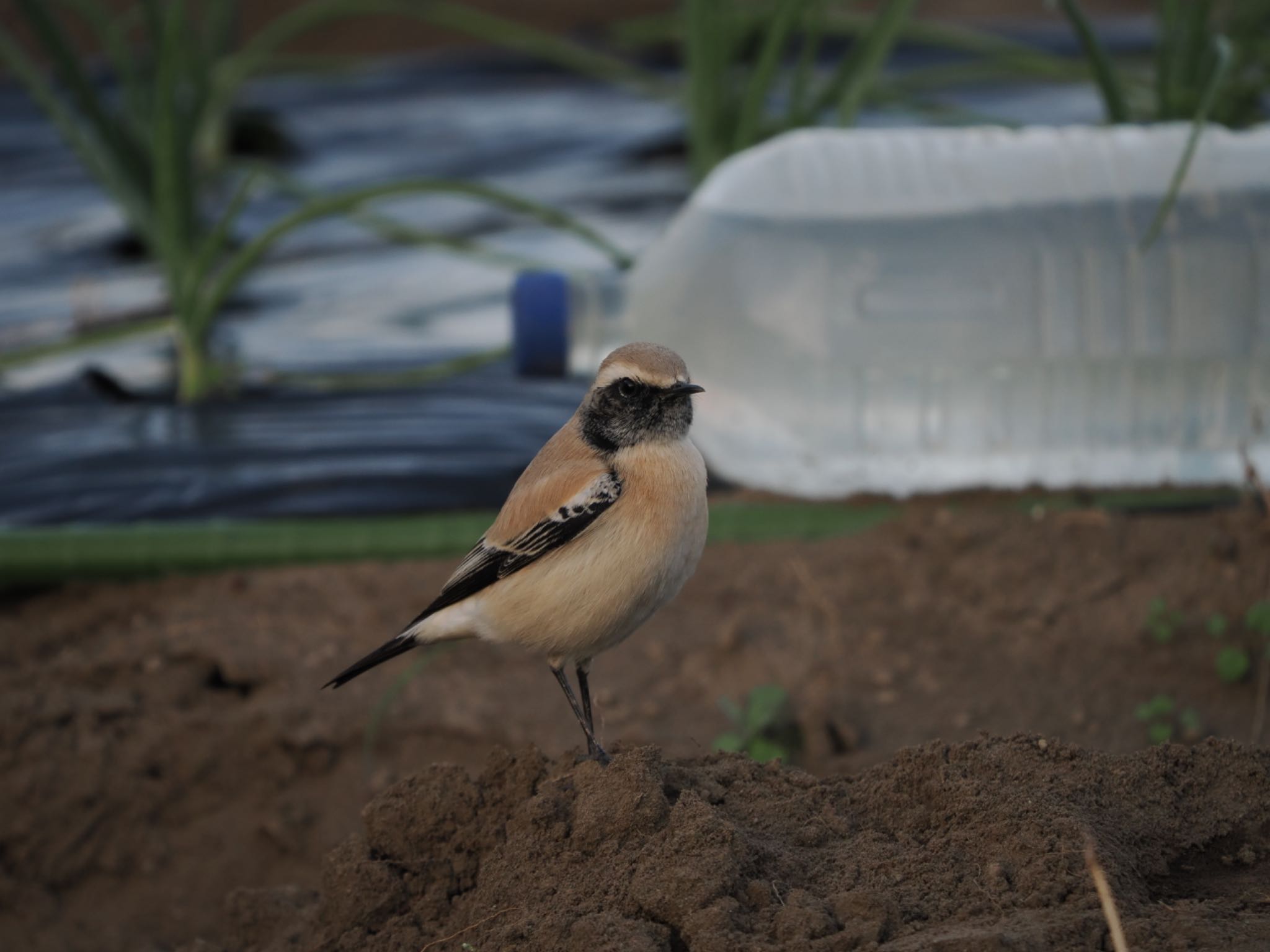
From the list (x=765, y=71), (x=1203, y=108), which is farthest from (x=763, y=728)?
(x=765, y=71)

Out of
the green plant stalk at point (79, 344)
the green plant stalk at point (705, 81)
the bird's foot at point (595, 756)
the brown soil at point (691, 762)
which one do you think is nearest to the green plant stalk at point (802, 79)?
the green plant stalk at point (705, 81)

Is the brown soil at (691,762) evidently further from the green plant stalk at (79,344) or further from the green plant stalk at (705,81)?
the green plant stalk at (705,81)

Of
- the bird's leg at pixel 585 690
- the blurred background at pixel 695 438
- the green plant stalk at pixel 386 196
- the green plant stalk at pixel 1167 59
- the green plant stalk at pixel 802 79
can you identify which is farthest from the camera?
the green plant stalk at pixel 802 79

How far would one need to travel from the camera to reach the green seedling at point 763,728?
11.5 ft

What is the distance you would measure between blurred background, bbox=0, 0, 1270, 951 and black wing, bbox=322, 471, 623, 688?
2.77 feet

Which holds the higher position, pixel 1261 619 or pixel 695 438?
pixel 1261 619

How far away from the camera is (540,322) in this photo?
4.71 metres

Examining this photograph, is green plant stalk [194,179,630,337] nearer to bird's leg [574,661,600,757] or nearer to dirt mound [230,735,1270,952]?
bird's leg [574,661,600,757]

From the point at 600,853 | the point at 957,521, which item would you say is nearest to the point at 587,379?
the point at 957,521

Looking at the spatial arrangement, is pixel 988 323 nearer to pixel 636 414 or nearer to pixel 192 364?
pixel 636 414

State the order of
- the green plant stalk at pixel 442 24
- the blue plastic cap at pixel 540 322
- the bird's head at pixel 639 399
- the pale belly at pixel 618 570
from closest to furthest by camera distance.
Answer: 1. the pale belly at pixel 618 570
2. the bird's head at pixel 639 399
3. the blue plastic cap at pixel 540 322
4. the green plant stalk at pixel 442 24

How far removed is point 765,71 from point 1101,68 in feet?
4.13

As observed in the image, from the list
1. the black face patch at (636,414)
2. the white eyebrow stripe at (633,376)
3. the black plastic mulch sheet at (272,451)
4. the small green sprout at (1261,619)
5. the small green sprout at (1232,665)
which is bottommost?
the black plastic mulch sheet at (272,451)

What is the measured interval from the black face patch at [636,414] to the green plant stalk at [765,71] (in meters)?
2.91
